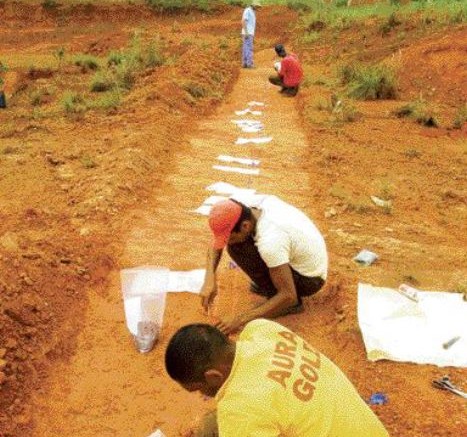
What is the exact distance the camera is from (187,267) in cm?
503

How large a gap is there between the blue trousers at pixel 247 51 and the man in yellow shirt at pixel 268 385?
13227mm

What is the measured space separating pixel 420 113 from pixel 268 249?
702 cm

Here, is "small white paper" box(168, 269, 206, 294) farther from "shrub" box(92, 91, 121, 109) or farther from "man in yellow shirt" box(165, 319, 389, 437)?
"shrub" box(92, 91, 121, 109)

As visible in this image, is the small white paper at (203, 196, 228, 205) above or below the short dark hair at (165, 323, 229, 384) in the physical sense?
below

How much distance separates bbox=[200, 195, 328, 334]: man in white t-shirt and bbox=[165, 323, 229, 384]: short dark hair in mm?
1350

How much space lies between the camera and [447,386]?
138 inches

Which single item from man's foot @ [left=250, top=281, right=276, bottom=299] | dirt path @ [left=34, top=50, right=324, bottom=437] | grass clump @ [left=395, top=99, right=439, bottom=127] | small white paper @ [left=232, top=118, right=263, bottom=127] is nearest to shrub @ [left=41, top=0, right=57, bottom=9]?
small white paper @ [left=232, top=118, right=263, bottom=127]

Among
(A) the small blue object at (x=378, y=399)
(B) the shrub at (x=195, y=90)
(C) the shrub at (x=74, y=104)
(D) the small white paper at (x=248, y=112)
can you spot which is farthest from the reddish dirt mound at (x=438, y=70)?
(A) the small blue object at (x=378, y=399)

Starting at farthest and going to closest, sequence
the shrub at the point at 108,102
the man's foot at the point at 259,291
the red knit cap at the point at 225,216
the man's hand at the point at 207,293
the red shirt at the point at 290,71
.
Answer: the red shirt at the point at 290,71
the shrub at the point at 108,102
the man's foot at the point at 259,291
the man's hand at the point at 207,293
the red knit cap at the point at 225,216

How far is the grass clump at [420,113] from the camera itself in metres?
9.72

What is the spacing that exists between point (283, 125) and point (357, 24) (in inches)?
428

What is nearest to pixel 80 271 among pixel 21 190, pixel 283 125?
pixel 21 190

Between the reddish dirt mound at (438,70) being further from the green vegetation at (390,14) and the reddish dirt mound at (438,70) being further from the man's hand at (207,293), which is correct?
the man's hand at (207,293)

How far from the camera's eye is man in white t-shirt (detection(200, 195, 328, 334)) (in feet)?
12.1
